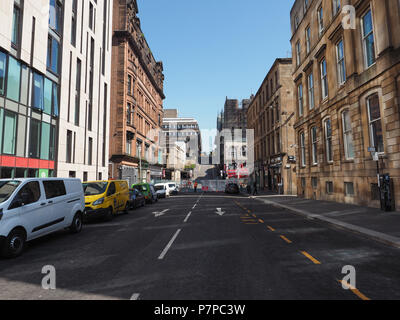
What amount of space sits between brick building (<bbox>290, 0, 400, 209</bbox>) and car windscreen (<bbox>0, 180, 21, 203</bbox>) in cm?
1601

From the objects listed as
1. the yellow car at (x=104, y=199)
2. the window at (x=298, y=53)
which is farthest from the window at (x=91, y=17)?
the yellow car at (x=104, y=199)

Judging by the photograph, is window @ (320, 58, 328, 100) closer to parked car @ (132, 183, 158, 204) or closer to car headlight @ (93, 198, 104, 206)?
parked car @ (132, 183, 158, 204)

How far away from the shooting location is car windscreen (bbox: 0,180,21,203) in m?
6.94

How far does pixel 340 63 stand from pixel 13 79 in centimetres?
2245

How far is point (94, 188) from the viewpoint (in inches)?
533

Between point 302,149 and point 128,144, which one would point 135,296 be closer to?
point 302,149

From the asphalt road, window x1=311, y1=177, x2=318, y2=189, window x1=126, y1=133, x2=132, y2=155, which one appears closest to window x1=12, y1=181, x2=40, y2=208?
the asphalt road

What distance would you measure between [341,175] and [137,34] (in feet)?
134

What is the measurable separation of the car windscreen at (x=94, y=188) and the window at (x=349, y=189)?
15.5m

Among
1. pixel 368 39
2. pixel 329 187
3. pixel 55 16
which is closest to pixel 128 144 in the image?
pixel 55 16

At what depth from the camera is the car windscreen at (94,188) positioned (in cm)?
1312

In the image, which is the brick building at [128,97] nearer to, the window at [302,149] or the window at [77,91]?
the window at [77,91]

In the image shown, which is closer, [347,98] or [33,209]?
[33,209]
